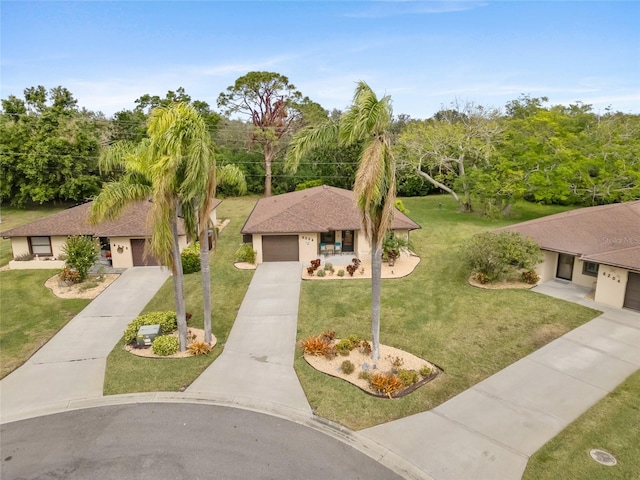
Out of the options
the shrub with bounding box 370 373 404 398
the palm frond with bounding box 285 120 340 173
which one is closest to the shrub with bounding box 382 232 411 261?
the shrub with bounding box 370 373 404 398

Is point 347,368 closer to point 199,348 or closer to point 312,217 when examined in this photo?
point 199,348

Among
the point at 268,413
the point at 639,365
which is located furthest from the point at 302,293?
the point at 639,365

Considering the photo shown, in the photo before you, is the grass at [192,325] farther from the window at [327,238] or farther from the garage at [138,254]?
the window at [327,238]

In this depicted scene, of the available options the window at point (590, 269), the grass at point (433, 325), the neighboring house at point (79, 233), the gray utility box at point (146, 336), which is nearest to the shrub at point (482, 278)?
the grass at point (433, 325)

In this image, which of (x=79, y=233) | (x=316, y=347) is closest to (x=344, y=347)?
(x=316, y=347)

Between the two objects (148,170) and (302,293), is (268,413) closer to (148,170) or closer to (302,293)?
(148,170)
